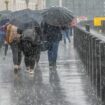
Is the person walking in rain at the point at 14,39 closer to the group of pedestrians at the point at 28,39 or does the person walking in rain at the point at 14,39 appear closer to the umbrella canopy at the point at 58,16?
the group of pedestrians at the point at 28,39

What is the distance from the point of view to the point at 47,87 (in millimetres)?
13641

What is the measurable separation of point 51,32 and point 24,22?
5.23ft

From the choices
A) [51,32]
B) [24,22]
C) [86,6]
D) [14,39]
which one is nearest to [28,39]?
[14,39]

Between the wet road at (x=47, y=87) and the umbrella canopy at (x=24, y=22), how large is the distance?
1336mm

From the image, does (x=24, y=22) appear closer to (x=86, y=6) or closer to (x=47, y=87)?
(x=47, y=87)

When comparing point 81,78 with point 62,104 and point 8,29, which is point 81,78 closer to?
point 8,29

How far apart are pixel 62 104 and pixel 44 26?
7.33m

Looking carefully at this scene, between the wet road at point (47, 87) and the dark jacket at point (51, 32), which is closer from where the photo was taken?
the wet road at point (47, 87)

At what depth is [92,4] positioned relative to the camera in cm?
14575

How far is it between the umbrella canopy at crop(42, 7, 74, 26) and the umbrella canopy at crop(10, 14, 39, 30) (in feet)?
3.68

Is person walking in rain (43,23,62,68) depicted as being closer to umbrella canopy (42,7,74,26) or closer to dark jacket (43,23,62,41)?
dark jacket (43,23,62,41)

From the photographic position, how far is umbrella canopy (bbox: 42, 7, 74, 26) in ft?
58.4

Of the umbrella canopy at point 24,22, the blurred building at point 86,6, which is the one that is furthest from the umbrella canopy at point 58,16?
the blurred building at point 86,6

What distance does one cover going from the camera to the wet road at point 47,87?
11352mm
